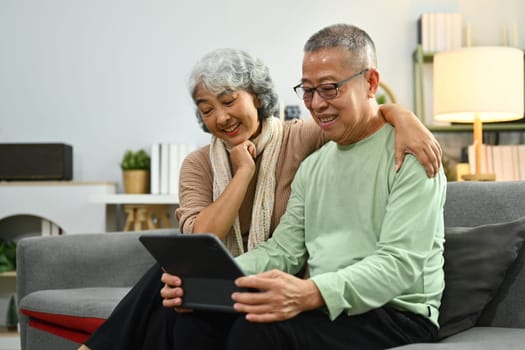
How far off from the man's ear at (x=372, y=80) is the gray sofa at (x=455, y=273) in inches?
17.0

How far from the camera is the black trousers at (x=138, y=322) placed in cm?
177

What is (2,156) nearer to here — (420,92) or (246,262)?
(420,92)

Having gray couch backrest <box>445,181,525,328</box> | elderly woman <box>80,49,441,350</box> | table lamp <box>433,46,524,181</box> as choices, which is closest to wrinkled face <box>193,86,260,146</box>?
elderly woman <box>80,49,441,350</box>

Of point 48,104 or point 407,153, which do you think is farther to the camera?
point 48,104

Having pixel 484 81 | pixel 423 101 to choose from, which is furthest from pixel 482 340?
pixel 423 101

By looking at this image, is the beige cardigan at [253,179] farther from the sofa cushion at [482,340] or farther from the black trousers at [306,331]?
the sofa cushion at [482,340]

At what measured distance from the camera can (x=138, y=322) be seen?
6.00 feet

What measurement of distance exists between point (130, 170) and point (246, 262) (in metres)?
2.58

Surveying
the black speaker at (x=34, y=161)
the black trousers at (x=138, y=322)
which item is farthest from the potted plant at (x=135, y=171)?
the black trousers at (x=138, y=322)

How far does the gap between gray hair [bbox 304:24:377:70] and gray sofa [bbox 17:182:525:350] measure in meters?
0.51

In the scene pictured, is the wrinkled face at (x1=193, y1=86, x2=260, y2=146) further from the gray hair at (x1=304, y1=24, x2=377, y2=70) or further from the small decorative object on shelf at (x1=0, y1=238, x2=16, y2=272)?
the small decorative object on shelf at (x1=0, y1=238, x2=16, y2=272)

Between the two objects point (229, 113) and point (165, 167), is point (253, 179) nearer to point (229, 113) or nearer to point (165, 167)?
point (229, 113)

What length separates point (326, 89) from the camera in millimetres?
1694

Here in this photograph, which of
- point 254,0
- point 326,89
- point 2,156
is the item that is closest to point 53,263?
point 326,89
